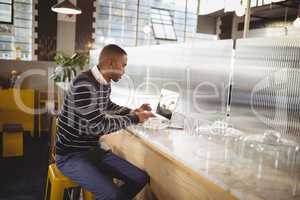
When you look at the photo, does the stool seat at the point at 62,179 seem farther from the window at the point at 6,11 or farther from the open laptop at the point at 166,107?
the window at the point at 6,11

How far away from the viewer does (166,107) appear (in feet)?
8.00

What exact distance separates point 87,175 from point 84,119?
1.14 ft

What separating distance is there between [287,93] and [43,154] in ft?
13.1

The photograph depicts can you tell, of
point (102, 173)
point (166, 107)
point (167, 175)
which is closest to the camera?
point (167, 175)

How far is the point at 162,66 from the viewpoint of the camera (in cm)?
276

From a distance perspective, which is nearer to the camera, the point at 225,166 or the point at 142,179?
the point at 225,166

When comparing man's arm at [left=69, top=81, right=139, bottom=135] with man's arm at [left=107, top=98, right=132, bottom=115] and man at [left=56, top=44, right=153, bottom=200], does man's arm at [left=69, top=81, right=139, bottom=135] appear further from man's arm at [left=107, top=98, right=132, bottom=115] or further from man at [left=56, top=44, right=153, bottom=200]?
man's arm at [left=107, top=98, right=132, bottom=115]

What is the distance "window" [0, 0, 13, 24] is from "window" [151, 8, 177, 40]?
11.8 feet

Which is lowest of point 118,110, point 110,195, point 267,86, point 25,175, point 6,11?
point 25,175

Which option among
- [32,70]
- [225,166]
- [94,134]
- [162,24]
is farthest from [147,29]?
[225,166]

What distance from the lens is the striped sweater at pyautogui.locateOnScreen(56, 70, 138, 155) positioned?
189 cm

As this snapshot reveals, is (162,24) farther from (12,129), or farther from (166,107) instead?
(166,107)

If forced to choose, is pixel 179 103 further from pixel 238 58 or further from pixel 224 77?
pixel 238 58

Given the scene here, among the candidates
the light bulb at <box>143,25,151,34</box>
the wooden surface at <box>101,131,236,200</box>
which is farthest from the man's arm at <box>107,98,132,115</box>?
the light bulb at <box>143,25,151,34</box>
